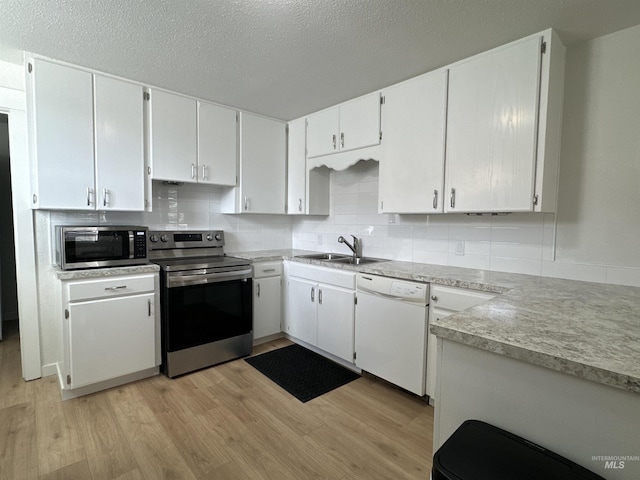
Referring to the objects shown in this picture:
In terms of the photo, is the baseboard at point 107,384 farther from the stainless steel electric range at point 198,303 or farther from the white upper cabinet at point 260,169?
the white upper cabinet at point 260,169

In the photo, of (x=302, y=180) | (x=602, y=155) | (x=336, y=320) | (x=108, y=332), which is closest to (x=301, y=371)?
(x=336, y=320)

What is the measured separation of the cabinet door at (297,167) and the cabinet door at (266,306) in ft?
2.78

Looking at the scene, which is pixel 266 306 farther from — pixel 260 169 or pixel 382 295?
pixel 260 169

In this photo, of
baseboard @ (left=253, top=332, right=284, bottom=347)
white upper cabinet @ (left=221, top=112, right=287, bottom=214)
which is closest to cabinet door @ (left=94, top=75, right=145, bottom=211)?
white upper cabinet @ (left=221, top=112, right=287, bottom=214)

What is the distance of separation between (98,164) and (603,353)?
3017mm

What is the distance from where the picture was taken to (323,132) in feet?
10.3

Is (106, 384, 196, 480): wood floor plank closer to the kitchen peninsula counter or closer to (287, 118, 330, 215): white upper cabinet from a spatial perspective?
the kitchen peninsula counter

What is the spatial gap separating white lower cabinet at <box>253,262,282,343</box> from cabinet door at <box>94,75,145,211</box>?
1208 mm

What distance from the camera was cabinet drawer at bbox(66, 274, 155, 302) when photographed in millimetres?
2189

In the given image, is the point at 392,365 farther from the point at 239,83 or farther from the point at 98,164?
the point at 98,164

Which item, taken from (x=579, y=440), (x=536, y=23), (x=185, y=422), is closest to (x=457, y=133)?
(x=536, y=23)

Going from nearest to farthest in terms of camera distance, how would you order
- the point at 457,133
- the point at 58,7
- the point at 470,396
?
1. the point at 470,396
2. the point at 58,7
3. the point at 457,133

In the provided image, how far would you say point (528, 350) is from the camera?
2.88 ft

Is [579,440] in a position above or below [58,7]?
below
